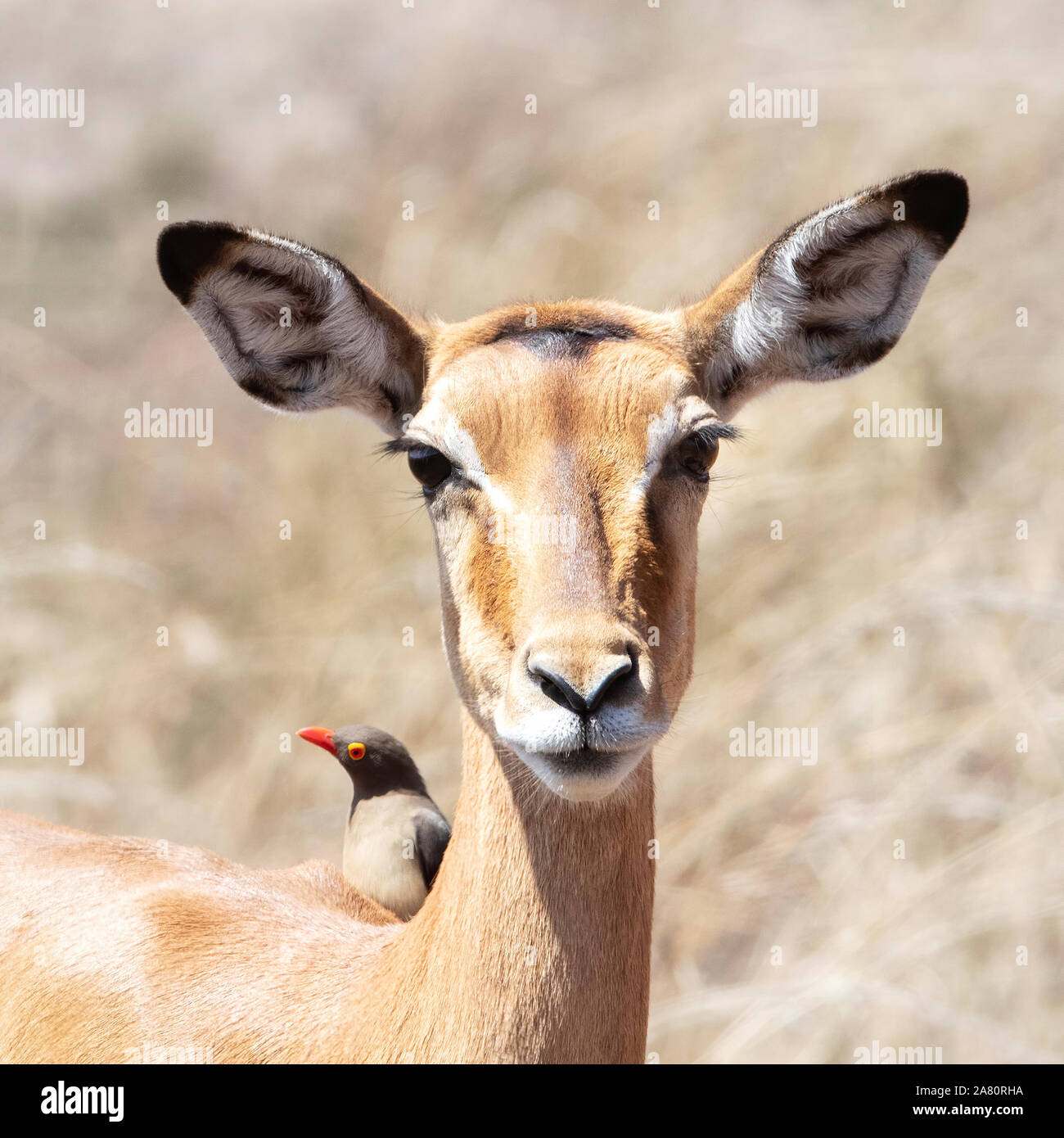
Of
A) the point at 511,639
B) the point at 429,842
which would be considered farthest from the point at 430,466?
the point at 429,842

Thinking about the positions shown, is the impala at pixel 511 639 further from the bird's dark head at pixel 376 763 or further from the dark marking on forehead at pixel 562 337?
the bird's dark head at pixel 376 763

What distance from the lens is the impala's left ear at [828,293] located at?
149 inches

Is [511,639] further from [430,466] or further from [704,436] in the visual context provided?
[704,436]

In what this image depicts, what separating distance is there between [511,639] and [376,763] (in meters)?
2.24

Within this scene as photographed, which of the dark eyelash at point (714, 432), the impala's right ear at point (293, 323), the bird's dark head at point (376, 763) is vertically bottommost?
the bird's dark head at point (376, 763)

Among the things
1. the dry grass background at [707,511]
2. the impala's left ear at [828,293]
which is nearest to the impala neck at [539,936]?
the impala's left ear at [828,293]

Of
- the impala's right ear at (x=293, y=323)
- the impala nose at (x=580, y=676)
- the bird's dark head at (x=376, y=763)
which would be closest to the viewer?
the impala nose at (x=580, y=676)

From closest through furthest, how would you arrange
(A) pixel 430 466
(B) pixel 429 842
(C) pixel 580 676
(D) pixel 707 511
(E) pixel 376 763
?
1. (C) pixel 580 676
2. (A) pixel 430 466
3. (B) pixel 429 842
4. (E) pixel 376 763
5. (D) pixel 707 511

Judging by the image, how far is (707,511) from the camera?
9.51 metres

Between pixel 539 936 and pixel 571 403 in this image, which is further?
pixel 571 403

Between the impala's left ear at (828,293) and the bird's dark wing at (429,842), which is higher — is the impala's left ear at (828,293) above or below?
above

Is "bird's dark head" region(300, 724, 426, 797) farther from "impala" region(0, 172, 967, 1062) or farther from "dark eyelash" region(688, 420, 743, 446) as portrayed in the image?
"dark eyelash" region(688, 420, 743, 446)

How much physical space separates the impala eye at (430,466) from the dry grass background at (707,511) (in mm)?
4117

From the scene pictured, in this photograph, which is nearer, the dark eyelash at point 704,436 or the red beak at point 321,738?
the dark eyelash at point 704,436
